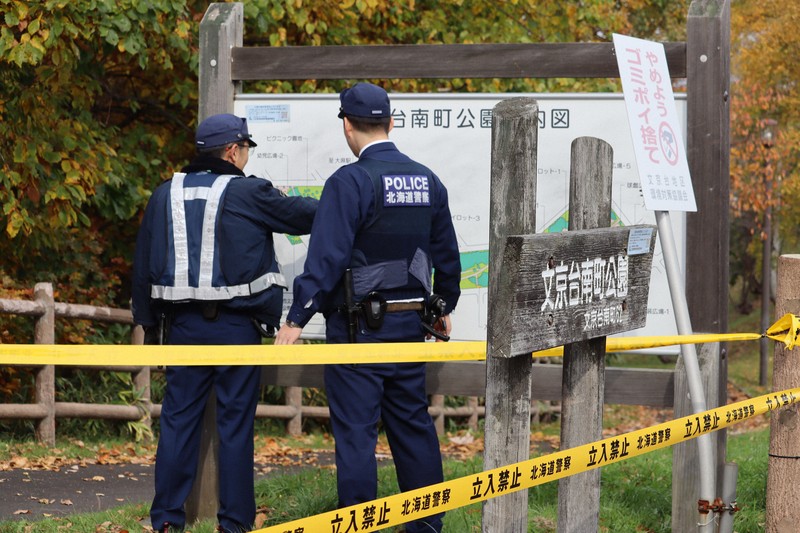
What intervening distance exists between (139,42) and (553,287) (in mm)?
6391

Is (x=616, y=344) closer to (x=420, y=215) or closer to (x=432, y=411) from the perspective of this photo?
(x=420, y=215)

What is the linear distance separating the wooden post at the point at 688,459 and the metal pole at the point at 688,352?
482 mm

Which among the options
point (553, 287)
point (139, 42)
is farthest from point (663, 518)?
point (139, 42)

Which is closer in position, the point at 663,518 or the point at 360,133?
the point at 360,133

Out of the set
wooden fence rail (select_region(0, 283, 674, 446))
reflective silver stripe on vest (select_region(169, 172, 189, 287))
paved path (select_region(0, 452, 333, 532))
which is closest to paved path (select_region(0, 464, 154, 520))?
paved path (select_region(0, 452, 333, 532))

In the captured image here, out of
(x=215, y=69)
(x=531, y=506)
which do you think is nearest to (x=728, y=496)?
(x=531, y=506)

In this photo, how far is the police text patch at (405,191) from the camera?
15.9ft

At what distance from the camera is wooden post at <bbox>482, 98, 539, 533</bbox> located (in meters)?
3.15

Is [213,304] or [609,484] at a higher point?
[213,304]

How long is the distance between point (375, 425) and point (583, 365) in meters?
1.50

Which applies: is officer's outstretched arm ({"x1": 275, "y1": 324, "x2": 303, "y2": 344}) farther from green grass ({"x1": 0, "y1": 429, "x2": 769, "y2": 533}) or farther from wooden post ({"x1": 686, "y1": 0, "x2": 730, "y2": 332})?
wooden post ({"x1": 686, "y1": 0, "x2": 730, "y2": 332})

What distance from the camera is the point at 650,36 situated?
2300 centimetres

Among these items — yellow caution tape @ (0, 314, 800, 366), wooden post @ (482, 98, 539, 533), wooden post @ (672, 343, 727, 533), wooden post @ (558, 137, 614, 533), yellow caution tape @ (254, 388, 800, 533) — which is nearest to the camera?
yellow caution tape @ (254, 388, 800, 533)

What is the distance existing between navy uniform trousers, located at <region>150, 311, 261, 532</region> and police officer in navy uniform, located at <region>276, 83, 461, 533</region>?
55 centimetres
